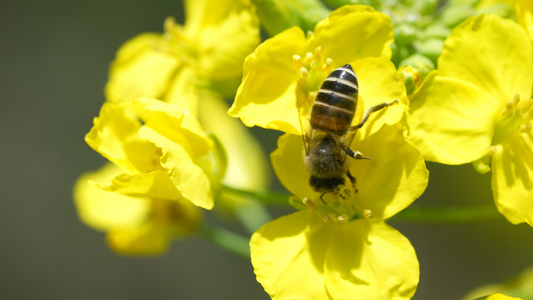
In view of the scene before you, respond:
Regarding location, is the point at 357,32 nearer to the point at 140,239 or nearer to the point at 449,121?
the point at 449,121

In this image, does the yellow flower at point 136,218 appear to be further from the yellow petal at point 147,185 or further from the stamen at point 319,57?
the stamen at point 319,57

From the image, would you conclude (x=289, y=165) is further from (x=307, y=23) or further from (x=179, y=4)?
(x=179, y=4)

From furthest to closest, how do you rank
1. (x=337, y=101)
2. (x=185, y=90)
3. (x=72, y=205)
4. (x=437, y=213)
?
(x=72, y=205), (x=185, y=90), (x=437, y=213), (x=337, y=101)

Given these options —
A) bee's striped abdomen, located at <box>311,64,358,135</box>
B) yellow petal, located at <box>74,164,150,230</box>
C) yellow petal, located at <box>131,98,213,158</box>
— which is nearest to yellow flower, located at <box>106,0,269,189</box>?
yellow petal, located at <box>131,98,213,158</box>

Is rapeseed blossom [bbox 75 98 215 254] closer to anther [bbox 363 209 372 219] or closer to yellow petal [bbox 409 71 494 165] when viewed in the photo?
anther [bbox 363 209 372 219]

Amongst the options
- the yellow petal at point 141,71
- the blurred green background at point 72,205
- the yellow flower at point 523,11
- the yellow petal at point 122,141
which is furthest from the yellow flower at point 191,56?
the blurred green background at point 72,205

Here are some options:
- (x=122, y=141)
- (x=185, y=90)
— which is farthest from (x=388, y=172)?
(x=185, y=90)
